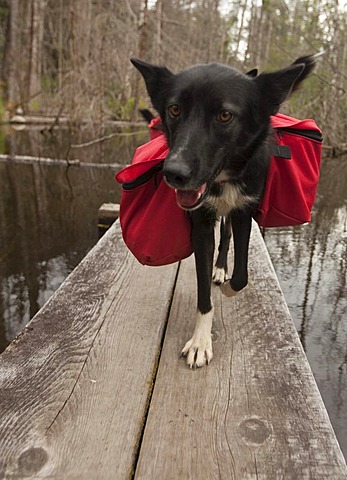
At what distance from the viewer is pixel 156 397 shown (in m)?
1.89

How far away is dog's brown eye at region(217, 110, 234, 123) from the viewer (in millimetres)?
1994

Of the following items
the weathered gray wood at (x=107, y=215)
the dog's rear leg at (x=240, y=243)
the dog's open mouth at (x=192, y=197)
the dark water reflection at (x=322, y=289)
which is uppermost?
the dog's open mouth at (x=192, y=197)

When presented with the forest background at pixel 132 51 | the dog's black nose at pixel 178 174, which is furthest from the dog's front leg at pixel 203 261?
the forest background at pixel 132 51

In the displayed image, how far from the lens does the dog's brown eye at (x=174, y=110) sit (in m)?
2.03

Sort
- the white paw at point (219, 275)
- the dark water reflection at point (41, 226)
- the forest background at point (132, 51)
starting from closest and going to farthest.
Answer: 1. the white paw at point (219, 275)
2. the dark water reflection at point (41, 226)
3. the forest background at point (132, 51)

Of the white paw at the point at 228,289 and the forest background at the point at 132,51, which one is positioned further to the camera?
the forest background at the point at 132,51

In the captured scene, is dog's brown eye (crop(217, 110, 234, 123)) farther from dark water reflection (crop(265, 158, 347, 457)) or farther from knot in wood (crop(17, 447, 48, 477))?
dark water reflection (crop(265, 158, 347, 457))

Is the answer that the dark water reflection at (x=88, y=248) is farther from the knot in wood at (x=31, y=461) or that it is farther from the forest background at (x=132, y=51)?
the forest background at (x=132, y=51)

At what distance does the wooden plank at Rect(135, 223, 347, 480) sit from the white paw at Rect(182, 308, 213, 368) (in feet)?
0.13

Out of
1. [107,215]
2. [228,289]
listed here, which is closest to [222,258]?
[228,289]

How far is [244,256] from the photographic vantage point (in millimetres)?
2387

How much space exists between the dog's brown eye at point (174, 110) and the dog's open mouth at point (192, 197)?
1.08 feet

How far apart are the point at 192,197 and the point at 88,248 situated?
11.2 feet

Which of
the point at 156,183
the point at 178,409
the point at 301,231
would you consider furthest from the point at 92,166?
the point at 178,409
